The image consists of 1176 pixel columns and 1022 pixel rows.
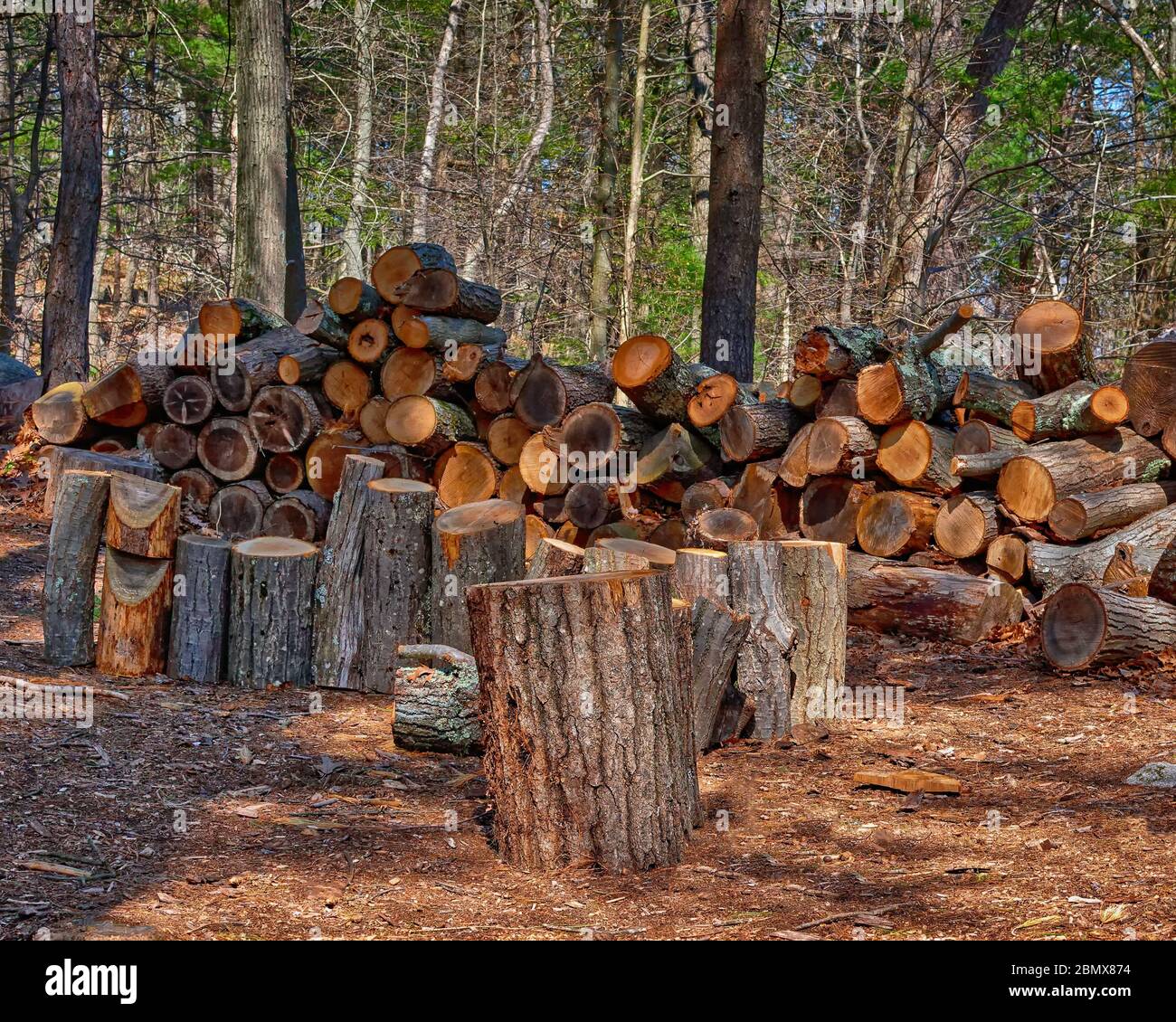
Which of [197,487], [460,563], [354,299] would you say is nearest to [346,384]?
[354,299]

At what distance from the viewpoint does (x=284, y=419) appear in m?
9.17

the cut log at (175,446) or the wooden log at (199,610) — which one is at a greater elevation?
the cut log at (175,446)

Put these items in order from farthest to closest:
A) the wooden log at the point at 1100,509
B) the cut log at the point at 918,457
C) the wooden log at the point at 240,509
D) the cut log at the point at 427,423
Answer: the wooden log at the point at 240,509 → the cut log at the point at 427,423 → the cut log at the point at 918,457 → the wooden log at the point at 1100,509

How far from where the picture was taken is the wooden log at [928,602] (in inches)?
280

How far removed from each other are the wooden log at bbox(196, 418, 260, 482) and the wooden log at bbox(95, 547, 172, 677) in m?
3.58

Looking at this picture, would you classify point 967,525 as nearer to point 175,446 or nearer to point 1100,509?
point 1100,509

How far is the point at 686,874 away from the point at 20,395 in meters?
10.6

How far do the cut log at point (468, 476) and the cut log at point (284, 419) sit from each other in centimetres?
115

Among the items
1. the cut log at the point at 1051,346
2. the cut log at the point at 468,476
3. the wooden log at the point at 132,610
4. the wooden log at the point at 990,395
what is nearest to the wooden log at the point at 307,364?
the cut log at the point at 468,476

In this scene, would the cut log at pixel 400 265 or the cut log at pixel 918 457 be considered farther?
the cut log at pixel 400 265

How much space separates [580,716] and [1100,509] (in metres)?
4.76

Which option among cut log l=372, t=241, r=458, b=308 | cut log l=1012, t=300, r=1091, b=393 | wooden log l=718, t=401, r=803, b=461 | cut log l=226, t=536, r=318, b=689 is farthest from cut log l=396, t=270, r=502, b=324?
cut log l=1012, t=300, r=1091, b=393

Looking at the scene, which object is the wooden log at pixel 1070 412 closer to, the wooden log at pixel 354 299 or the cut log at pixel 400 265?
the cut log at pixel 400 265

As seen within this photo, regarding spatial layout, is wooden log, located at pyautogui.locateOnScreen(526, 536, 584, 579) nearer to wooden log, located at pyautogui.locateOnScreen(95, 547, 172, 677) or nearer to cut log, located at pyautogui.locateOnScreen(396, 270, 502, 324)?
wooden log, located at pyautogui.locateOnScreen(95, 547, 172, 677)
